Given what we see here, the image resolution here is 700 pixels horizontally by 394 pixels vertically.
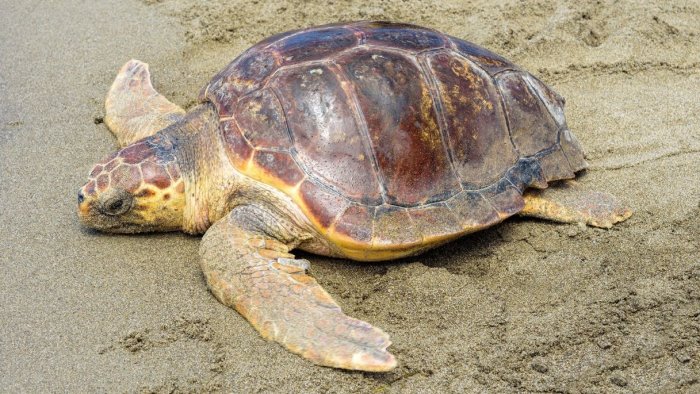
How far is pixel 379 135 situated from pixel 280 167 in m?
0.41

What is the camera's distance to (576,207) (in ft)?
9.82

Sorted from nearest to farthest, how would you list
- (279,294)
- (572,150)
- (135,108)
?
(279,294) → (572,150) → (135,108)

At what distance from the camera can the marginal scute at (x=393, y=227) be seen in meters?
2.63

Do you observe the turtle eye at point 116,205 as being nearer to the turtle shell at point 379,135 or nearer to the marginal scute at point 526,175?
the turtle shell at point 379,135

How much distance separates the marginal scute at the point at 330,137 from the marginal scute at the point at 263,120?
37 millimetres

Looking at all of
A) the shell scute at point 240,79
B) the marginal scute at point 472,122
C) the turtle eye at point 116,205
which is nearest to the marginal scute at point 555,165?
the marginal scute at point 472,122

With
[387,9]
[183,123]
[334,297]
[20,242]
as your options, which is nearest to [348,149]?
[334,297]

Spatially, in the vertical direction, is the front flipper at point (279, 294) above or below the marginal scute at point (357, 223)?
below

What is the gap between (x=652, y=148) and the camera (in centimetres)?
341

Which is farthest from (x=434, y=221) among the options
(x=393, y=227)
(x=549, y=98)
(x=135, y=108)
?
(x=135, y=108)

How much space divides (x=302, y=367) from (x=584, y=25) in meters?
3.05

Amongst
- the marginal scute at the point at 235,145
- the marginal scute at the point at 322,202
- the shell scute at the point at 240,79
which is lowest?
the marginal scute at the point at 322,202

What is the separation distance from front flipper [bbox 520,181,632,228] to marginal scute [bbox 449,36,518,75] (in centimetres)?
59

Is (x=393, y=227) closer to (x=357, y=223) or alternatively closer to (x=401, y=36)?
(x=357, y=223)
